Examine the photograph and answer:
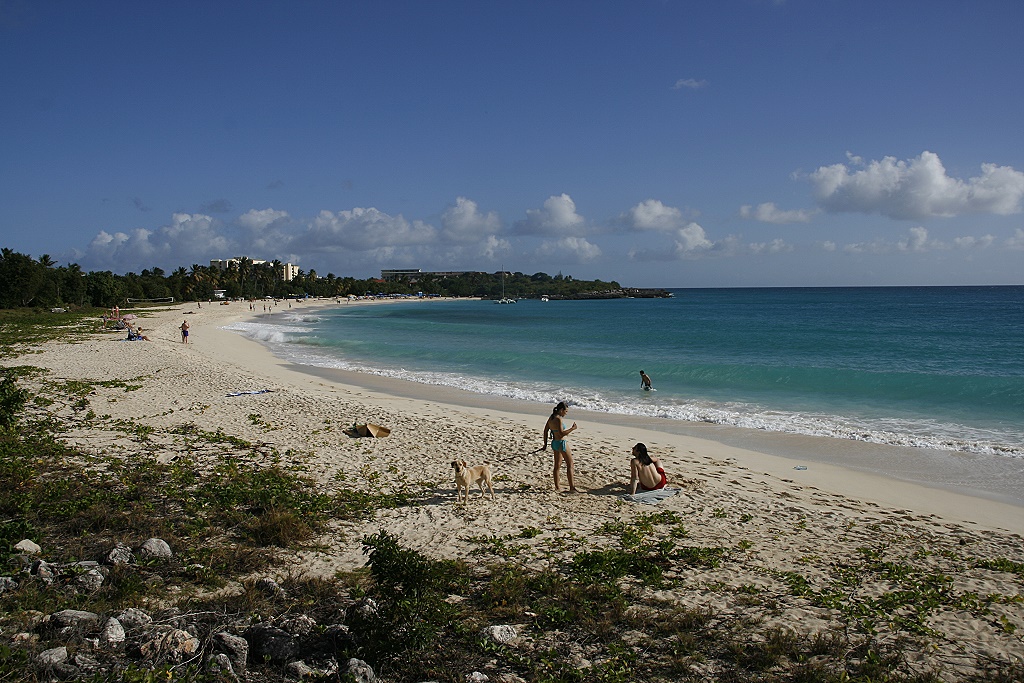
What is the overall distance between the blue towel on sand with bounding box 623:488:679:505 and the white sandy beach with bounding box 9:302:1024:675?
5.8 inches

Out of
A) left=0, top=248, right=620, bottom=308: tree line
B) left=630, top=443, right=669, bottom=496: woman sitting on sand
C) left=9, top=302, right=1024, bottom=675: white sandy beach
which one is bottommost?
left=9, top=302, right=1024, bottom=675: white sandy beach

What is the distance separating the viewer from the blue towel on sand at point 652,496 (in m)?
8.81

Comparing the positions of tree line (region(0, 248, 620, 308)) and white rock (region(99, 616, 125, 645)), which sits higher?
tree line (region(0, 248, 620, 308))

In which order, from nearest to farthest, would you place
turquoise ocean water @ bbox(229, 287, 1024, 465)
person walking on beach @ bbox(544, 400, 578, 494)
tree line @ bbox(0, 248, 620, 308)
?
1. person walking on beach @ bbox(544, 400, 578, 494)
2. turquoise ocean water @ bbox(229, 287, 1024, 465)
3. tree line @ bbox(0, 248, 620, 308)

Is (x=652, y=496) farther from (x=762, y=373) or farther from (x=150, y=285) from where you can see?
(x=150, y=285)

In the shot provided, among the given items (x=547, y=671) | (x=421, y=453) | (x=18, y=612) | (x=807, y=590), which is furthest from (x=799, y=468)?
(x=18, y=612)

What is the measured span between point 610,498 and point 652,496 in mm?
629

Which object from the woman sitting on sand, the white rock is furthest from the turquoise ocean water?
the white rock

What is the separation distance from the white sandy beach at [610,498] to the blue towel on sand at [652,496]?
149 mm

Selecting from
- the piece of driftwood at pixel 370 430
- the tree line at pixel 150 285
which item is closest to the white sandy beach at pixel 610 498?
the piece of driftwood at pixel 370 430

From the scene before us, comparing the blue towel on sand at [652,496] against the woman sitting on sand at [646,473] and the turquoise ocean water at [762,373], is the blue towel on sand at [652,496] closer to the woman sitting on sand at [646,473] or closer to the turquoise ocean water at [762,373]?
the woman sitting on sand at [646,473]

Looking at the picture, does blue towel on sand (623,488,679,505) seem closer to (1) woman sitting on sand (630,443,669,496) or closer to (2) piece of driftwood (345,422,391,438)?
(1) woman sitting on sand (630,443,669,496)

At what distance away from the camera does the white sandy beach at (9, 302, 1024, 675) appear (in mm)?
6395

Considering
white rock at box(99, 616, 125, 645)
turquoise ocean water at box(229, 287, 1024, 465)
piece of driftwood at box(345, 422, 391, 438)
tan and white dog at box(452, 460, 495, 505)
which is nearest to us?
white rock at box(99, 616, 125, 645)
